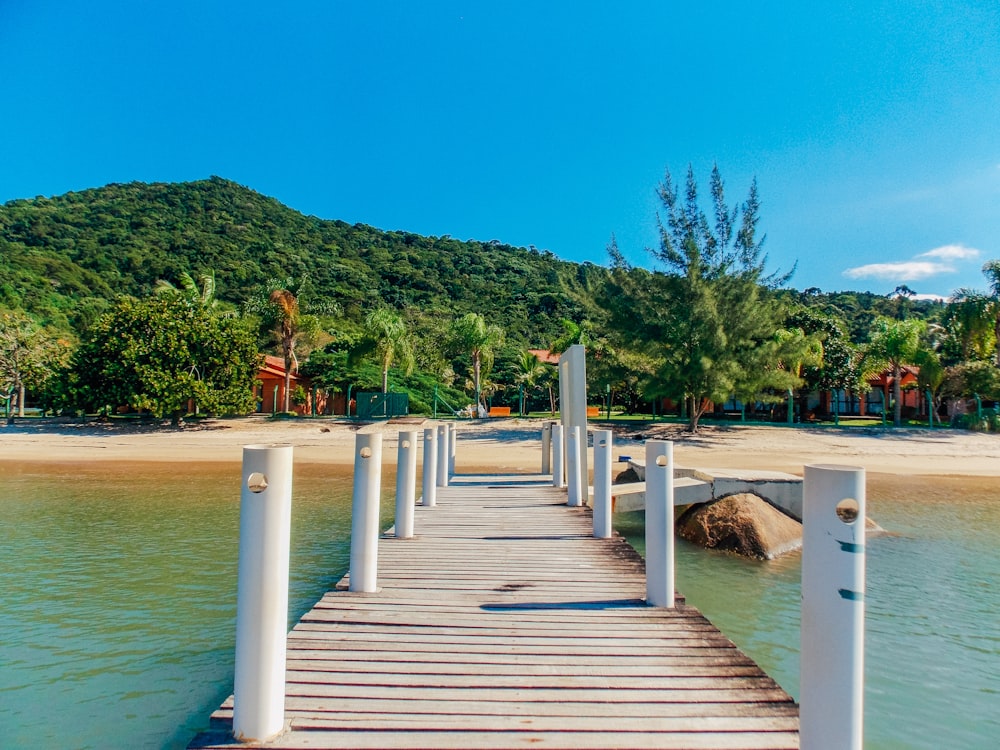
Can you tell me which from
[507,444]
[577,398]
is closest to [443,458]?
[577,398]

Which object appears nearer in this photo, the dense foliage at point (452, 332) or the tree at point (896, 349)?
the dense foliage at point (452, 332)

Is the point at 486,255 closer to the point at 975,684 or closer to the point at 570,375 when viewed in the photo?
the point at 570,375

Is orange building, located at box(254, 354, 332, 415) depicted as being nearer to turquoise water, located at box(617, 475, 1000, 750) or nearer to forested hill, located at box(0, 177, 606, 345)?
forested hill, located at box(0, 177, 606, 345)

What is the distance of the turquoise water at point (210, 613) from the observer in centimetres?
479

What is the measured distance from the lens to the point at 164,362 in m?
27.6

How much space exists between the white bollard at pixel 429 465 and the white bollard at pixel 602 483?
304 cm

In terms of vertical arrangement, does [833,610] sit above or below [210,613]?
above

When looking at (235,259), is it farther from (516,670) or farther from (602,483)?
(516,670)

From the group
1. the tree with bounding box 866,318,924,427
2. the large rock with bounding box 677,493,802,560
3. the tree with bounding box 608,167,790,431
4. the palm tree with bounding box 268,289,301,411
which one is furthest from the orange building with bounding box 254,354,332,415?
the tree with bounding box 866,318,924,427

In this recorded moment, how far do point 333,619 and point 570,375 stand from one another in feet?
22.7

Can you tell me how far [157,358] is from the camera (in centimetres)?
2739

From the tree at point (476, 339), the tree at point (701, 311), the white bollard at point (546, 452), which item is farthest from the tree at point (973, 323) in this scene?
the white bollard at point (546, 452)

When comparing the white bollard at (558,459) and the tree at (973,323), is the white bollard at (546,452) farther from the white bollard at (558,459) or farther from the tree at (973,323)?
the tree at (973,323)

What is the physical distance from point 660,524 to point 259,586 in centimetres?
290
